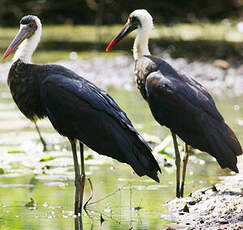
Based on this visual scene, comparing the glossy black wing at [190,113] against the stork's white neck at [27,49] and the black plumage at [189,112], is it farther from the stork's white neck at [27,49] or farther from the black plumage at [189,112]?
the stork's white neck at [27,49]

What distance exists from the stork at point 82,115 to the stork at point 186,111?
54 centimetres

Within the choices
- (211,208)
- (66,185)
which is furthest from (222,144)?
(66,185)

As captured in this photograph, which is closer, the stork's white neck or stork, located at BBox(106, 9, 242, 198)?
stork, located at BBox(106, 9, 242, 198)

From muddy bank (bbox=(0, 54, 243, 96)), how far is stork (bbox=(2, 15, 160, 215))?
6651 millimetres

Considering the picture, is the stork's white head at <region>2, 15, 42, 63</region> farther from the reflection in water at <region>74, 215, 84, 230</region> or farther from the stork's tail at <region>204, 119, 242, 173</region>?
the stork's tail at <region>204, 119, 242, 173</region>

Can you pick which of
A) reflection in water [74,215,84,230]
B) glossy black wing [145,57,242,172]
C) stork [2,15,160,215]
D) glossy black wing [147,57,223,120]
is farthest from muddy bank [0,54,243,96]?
reflection in water [74,215,84,230]

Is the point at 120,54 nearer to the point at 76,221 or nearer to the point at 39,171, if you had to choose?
the point at 39,171

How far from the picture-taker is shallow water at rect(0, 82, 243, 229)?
6.12 metres

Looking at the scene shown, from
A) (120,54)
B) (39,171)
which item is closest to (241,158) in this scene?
(39,171)

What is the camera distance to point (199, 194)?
6.65 meters

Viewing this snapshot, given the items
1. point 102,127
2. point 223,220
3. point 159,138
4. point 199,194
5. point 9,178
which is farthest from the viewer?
point 159,138

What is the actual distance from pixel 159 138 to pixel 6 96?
377 centimetres

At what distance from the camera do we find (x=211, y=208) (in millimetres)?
6172

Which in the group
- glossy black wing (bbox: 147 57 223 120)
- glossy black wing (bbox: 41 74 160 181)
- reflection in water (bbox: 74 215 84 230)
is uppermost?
Result: glossy black wing (bbox: 147 57 223 120)
